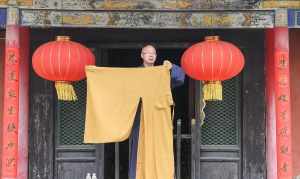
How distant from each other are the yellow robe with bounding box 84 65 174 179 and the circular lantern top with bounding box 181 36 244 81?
0.95 feet

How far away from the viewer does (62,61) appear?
5395mm

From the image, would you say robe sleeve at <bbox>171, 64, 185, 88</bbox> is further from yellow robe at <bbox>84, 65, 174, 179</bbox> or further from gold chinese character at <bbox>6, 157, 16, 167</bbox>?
gold chinese character at <bbox>6, 157, 16, 167</bbox>

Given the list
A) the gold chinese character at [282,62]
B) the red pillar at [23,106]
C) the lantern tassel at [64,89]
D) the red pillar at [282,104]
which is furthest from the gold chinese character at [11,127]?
the gold chinese character at [282,62]

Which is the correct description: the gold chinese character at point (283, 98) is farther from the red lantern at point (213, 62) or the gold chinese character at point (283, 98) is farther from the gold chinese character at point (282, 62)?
the red lantern at point (213, 62)

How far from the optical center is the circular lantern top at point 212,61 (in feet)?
17.4

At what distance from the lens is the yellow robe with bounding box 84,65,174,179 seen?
552 centimetres

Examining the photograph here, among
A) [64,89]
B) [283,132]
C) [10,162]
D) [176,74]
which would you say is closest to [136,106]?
[176,74]

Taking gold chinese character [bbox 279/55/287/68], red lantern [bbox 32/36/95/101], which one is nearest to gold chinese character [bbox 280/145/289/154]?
gold chinese character [bbox 279/55/287/68]

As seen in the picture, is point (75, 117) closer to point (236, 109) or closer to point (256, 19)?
point (236, 109)

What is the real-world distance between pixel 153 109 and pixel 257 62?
1.72m

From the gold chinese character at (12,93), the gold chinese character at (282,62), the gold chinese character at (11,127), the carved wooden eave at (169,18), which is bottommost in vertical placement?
the gold chinese character at (11,127)

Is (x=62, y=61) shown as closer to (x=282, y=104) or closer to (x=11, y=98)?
(x=11, y=98)

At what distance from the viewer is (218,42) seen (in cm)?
547

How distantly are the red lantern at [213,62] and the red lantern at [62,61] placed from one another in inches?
42.3
